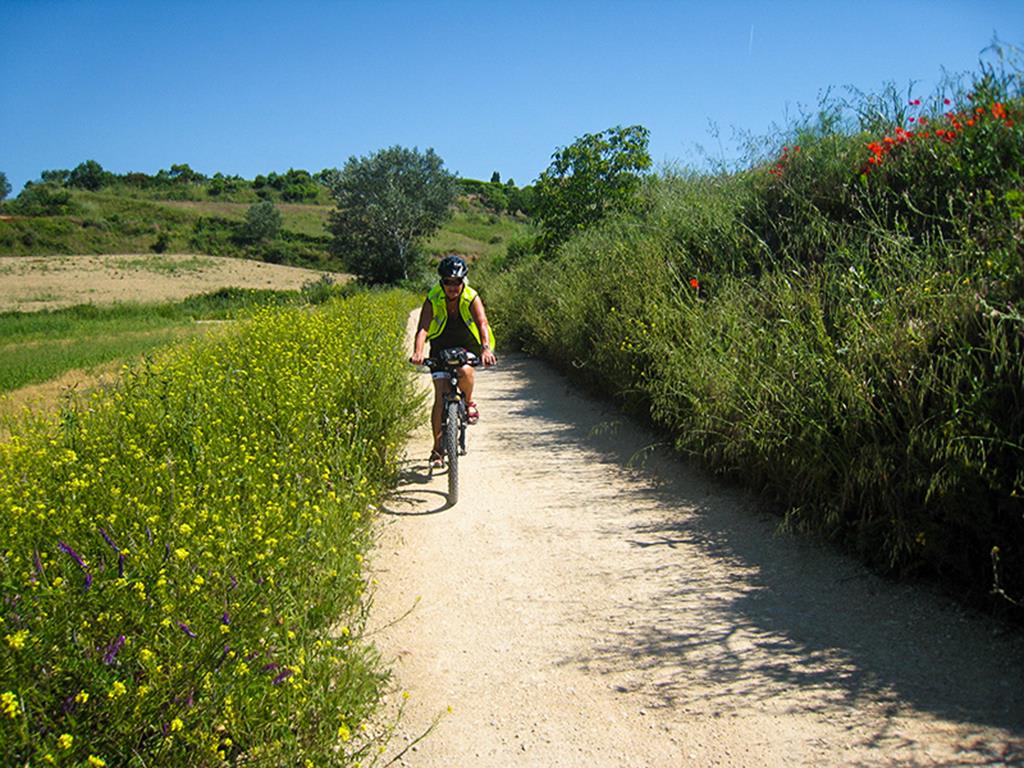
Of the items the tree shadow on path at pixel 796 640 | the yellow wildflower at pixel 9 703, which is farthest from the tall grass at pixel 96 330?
the yellow wildflower at pixel 9 703

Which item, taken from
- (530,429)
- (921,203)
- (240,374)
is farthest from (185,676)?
(921,203)

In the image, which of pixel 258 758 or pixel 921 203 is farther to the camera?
pixel 921 203

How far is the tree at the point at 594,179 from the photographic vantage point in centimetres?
1606

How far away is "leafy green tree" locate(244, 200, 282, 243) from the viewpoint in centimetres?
7812

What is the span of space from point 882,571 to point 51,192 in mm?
95278

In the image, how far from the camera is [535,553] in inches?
194

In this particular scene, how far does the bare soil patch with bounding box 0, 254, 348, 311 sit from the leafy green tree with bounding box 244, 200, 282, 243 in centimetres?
1074

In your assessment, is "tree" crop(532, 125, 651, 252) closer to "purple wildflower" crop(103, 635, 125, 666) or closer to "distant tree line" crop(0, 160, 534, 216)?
"purple wildflower" crop(103, 635, 125, 666)

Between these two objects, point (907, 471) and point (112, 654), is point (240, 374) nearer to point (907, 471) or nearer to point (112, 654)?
point (112, 654)

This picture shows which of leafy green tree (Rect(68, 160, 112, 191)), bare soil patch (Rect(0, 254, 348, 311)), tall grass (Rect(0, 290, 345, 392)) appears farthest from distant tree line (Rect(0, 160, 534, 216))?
tall grass (Rect(0, 290, 345, 392))

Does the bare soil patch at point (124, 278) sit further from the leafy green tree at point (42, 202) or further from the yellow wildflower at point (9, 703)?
the yellow wildflower at point (9, 703)

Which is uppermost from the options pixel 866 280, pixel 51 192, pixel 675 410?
pixel 51 192

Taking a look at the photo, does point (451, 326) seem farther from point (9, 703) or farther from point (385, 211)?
point (385, 211)

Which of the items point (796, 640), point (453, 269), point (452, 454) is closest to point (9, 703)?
point (796, 640)
